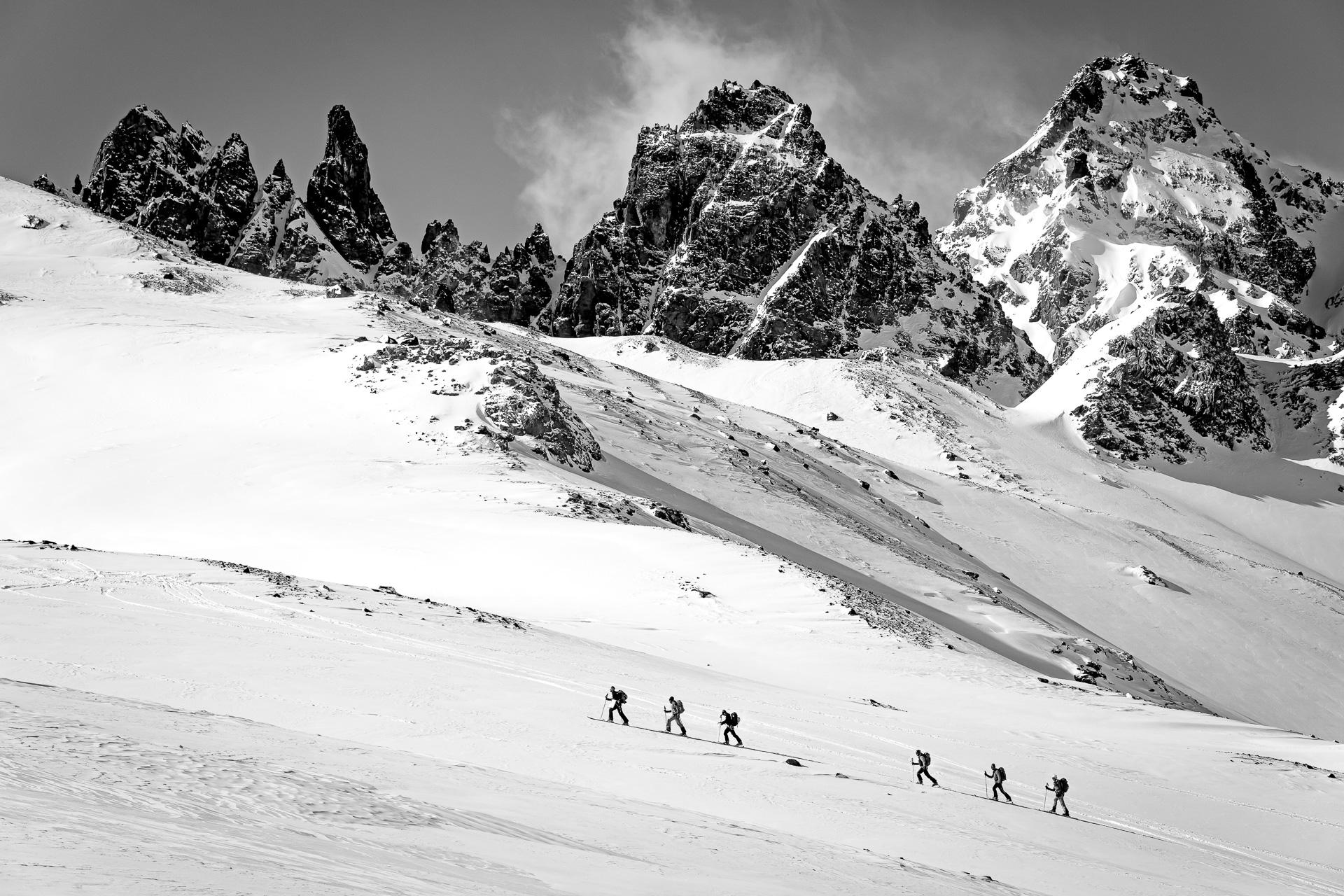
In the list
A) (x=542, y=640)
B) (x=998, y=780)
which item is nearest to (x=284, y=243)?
(x=542, y=640)

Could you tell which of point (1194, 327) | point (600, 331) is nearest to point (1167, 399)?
point (1194, 327)

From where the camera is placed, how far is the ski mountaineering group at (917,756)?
1659cm

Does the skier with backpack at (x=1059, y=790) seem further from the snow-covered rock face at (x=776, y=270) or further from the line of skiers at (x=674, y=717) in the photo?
the snow-covered rock face at (x=776, y=270)

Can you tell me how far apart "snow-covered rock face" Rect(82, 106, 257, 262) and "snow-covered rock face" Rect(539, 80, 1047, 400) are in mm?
58104

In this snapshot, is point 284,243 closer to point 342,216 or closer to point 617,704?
point 342,216

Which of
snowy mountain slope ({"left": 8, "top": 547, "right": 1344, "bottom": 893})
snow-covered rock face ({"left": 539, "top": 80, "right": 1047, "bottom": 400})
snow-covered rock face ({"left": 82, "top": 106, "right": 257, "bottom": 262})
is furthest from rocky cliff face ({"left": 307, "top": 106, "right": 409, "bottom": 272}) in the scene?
snowy mountain slope ({"left": 8, "top": 547, "right": 1344, "bottom": 893})

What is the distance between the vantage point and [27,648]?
17.0 m

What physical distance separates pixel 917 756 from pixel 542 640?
32.2 feet

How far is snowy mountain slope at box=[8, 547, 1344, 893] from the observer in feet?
24.7

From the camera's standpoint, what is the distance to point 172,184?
17488 cm

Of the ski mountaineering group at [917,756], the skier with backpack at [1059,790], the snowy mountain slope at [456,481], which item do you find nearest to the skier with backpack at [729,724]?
the ski mountaineering group at [917,756]

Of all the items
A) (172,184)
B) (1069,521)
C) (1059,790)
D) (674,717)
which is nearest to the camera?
(1059,790)

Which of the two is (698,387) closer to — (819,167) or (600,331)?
(600,331)

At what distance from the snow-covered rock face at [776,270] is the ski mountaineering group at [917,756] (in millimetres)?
141217
